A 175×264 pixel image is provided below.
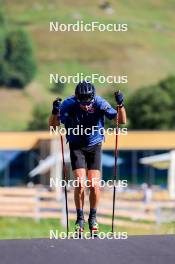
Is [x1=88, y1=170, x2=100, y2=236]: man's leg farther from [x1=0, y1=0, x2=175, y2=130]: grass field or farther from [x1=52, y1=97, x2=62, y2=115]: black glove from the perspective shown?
[x1=0, y1=0, x2=175, y2=130]: grass field

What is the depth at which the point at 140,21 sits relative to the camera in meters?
87.4

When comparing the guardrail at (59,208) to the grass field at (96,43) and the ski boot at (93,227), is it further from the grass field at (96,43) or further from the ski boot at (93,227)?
the grass field at (96,43)

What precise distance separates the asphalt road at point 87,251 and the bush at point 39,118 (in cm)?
5740

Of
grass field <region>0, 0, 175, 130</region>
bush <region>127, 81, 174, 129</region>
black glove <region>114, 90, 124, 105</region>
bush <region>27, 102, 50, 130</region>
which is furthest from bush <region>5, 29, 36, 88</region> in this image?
black glove <region>114, 90, 124, 105</region>

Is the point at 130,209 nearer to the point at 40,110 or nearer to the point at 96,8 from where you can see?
the point at 40,110

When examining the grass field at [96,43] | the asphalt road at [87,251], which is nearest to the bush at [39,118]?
the grass field at [96,43]

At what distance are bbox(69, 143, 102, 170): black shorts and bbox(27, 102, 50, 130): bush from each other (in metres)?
55.5

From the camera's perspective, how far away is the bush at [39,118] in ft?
212

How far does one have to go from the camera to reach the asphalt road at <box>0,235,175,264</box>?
18.9ft

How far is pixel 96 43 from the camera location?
8362cm

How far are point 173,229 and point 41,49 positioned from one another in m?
63.2

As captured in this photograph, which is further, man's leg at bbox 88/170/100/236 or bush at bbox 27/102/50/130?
bush at bbox 27/102/50/130

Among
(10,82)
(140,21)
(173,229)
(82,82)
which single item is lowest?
(173,229)

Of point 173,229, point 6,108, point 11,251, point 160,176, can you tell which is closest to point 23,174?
point 160,176
